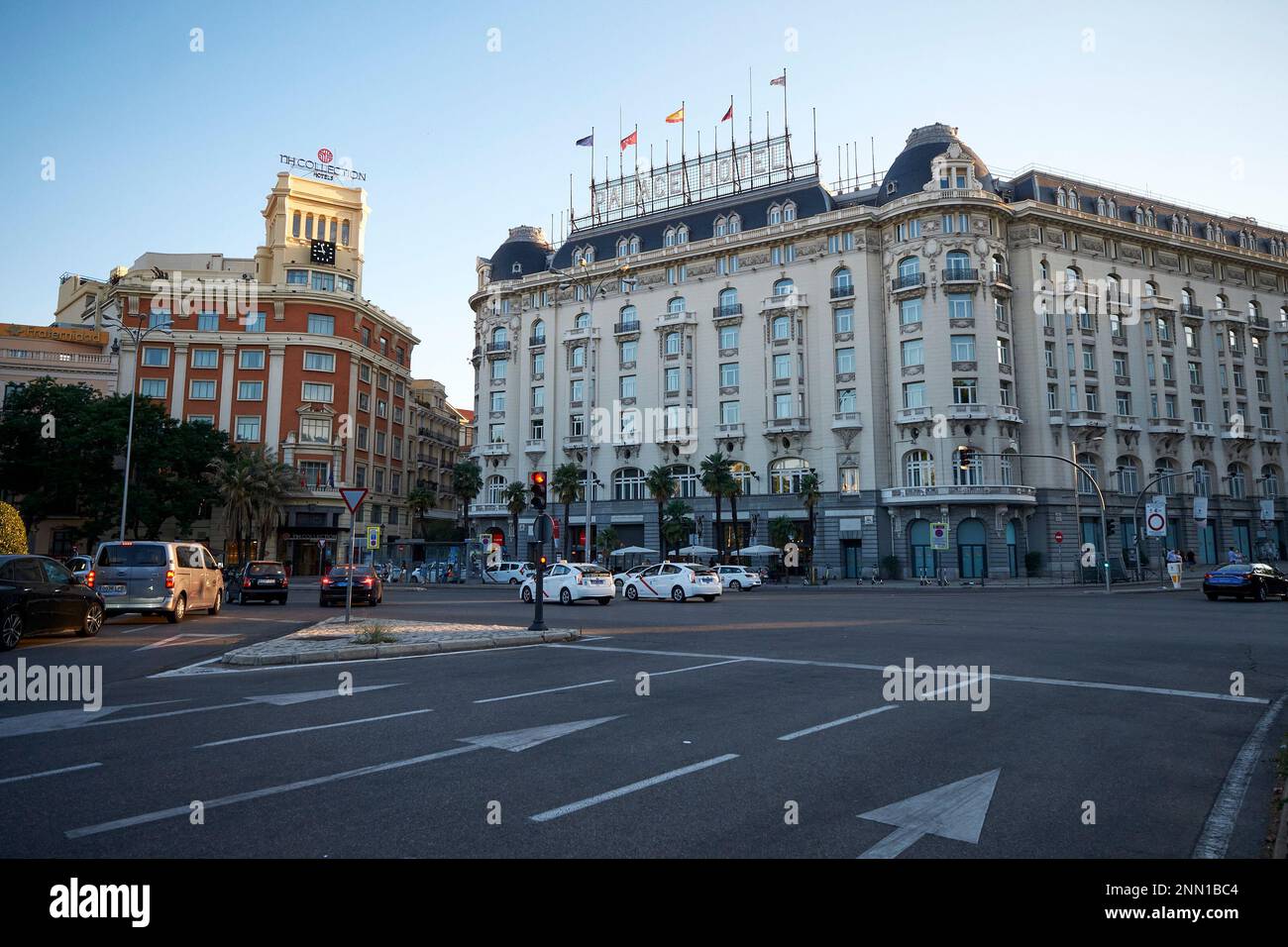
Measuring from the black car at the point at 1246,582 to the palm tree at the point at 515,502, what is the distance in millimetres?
48923

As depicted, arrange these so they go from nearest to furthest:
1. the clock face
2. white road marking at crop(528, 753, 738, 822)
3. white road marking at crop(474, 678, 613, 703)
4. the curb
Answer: white road marking at crop(528, 753, 738, 822)
white road marking at crop(474, 678, 613, 703)
the curb
the clock face

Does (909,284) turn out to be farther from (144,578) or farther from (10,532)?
(10,532)

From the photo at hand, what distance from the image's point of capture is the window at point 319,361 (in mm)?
64000

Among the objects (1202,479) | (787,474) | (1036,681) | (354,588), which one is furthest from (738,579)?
(1202,479)

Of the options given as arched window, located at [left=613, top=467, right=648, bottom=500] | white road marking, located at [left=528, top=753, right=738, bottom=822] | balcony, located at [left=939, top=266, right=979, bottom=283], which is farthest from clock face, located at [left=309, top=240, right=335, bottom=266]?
white road marking, located at [left=528, top=753, right=738, bottom=822]

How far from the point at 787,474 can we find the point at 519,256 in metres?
35.5

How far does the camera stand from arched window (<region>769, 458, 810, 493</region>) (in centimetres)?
5819

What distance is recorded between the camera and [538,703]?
8.59 m

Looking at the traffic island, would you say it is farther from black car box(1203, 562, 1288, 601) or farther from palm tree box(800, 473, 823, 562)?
palm tree box(800, 473, 823, 562)

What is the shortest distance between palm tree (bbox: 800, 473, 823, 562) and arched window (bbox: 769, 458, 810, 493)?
127 centimetres

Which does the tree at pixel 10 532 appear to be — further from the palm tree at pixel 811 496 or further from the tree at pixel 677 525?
the palm tree at pixel 811 496

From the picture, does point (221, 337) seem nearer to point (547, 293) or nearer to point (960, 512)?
point (547, 293)

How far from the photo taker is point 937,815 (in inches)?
187
